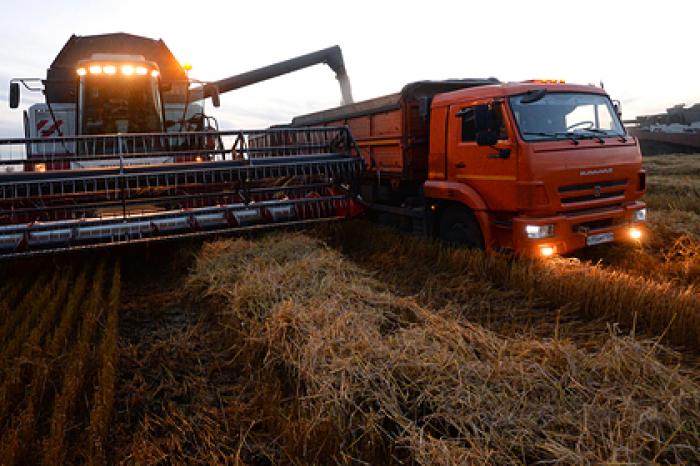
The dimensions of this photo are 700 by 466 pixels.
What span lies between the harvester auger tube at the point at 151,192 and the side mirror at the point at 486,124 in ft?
6.91

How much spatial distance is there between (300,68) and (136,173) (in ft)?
30.6

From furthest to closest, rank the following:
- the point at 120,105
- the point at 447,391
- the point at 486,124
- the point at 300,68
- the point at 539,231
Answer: the point at 300,68 → the point at 120,105 → the point at 486,124 → the point at 539,231 → the point at 447,391

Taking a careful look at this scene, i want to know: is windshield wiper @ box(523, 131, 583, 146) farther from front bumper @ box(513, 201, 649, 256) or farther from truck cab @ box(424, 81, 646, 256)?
front bumper @ box(513, 201, 649, 256)

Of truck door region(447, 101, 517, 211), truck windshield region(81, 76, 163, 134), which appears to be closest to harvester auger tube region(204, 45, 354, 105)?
truck windshield region(81, 76, 163, 134)

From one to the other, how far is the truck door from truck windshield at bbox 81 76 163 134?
14.8ft

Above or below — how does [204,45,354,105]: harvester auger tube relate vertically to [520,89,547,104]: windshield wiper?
above

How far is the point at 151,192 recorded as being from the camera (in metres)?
6.86

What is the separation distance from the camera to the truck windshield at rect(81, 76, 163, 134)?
286 inches

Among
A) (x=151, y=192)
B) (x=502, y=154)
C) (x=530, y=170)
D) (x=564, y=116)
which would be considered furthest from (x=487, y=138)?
(x=151, y=192)

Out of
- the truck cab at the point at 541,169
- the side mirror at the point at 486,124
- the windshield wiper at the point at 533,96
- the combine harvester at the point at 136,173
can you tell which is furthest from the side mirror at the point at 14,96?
the windshield wiper at the point at 533,96

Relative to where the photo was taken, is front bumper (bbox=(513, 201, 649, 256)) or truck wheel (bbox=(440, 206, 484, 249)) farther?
truck wheel (bbox=(440, 206, 484, 249))

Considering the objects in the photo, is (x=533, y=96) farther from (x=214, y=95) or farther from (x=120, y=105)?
(x=120, y=105)

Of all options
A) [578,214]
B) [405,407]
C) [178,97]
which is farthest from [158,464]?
[178,97]

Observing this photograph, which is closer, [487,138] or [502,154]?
[502,154]
